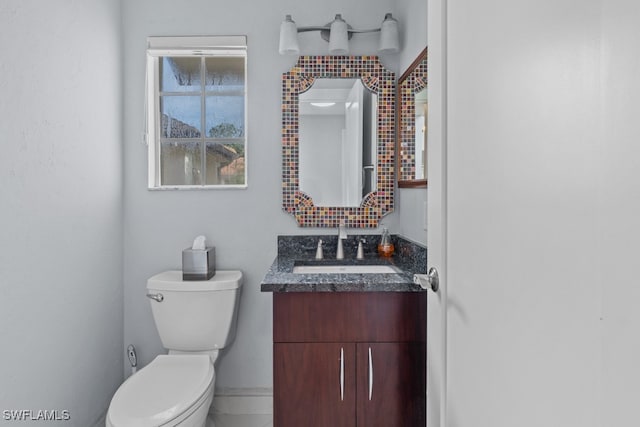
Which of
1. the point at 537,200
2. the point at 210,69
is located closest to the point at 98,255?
the point at 210,69

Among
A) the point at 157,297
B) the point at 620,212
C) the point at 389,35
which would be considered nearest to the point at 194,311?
the point at 157,297

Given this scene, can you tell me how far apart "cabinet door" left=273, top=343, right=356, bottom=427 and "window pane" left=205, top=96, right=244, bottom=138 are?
48.3 inches

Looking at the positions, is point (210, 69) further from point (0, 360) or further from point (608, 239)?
point (608, 239)

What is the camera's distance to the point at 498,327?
0.65 meters

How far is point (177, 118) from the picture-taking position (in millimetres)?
2152

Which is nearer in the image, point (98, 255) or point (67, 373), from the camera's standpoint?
point (67, 373)

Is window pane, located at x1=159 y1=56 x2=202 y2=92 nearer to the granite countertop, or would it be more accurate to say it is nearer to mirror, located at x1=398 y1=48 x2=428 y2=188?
the granite countertop

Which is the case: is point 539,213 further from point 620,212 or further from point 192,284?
point 192,284

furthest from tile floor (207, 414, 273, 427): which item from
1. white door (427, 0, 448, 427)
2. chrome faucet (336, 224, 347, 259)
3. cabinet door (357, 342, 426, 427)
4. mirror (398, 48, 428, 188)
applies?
mirror (398, 48, 428, 188)

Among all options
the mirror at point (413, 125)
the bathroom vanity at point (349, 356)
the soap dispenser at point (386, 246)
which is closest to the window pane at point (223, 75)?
the mirror at point (413, 125)

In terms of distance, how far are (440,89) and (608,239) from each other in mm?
559

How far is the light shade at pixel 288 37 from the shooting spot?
1.92m

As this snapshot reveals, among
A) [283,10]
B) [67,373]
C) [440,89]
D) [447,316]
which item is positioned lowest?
[67,373]

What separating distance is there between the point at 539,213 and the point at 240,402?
1952 millimetres
